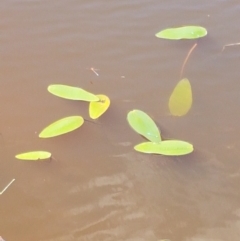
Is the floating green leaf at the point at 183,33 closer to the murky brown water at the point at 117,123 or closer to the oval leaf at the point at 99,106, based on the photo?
the murky brown water at the point at 117,123

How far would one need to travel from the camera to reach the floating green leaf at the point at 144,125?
1.76m

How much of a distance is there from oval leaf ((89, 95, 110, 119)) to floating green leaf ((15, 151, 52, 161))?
223mm

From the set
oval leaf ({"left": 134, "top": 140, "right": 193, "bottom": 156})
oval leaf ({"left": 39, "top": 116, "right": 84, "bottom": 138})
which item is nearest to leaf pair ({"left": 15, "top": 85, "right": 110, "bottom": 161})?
oval leaf ({"left": 39, "top": 116, "right": 84, "bottom": 138})

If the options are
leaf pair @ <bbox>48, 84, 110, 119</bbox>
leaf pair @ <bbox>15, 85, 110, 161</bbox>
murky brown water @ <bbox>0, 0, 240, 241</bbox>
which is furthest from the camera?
leaf pair @ <bbox>48, 84, 110, 119</bbox>

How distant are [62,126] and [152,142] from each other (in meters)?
0.33

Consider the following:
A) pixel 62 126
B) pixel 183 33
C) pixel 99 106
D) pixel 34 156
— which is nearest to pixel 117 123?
pixel 99 106

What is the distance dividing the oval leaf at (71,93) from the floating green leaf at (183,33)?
1.50 feet

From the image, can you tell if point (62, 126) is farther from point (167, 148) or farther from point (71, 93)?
point (167, 148)

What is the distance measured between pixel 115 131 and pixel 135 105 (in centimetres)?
14

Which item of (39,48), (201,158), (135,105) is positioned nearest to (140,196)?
(201,158)

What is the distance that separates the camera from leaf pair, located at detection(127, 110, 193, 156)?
5.65 ft

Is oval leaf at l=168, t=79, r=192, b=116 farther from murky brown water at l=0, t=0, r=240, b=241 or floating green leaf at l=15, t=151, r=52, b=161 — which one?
floating green leaf at l=15, t=151, r=52, b=161

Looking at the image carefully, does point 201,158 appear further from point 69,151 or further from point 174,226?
point 69,151

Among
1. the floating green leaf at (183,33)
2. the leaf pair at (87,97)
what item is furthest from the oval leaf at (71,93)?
the floating green leaf at (183,33)
